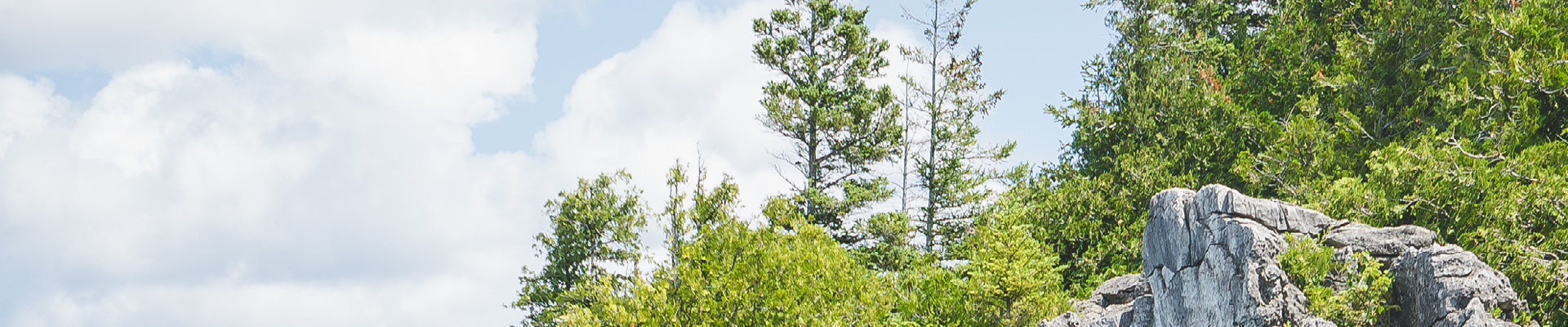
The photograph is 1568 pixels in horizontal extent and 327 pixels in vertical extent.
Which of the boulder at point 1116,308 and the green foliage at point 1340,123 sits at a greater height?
the green foliage at point 1340,123

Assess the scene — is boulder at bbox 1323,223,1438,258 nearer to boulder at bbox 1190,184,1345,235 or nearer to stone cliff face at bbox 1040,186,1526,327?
stone cliff face at bbox 1040,186,1526,327

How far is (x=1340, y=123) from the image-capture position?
22.3 metres

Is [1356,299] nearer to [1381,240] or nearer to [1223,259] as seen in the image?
[1381,240]

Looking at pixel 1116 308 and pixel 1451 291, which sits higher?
pixel 1116 308

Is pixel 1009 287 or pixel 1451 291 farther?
pixel 1009 287

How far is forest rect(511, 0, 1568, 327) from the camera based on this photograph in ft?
57.8

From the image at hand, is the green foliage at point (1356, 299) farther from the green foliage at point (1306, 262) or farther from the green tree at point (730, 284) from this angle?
the green tree at point (730, 284)

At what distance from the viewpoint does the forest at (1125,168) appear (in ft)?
57.8

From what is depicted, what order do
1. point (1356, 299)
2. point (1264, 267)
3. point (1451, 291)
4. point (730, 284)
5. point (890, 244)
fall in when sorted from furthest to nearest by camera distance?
point (890, 244) < point (730, 284) < point (1264, 267) < point (1356, 299) < point (1451, 291)

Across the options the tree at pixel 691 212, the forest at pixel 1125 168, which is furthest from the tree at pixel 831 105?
the tree at pixel 691 212

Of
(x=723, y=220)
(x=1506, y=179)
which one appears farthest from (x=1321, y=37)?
(x=723, y=220)

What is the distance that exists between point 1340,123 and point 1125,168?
6730 millimetres

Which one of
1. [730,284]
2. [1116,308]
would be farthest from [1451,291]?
[730,284]

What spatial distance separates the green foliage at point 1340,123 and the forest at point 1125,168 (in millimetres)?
55
